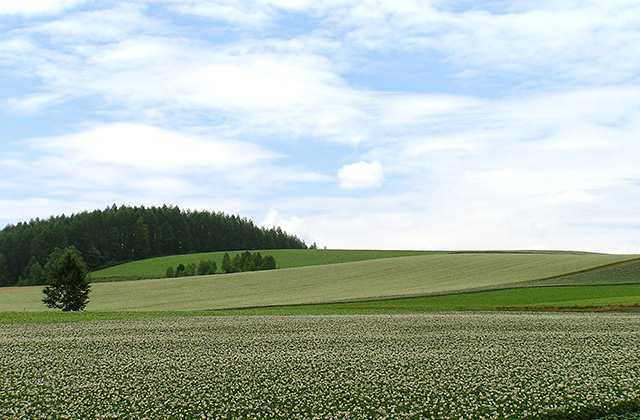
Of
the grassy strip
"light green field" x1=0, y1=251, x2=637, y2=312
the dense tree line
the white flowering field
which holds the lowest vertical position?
the white flowering field

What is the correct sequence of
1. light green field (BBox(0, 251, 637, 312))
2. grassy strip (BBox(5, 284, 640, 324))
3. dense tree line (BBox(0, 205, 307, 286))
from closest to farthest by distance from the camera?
grassy strip (BBox(5, 284, 640, 324))
light green field (BBox(0, 251, 637, 312))
dense tree line (BBox(0, 205, 307, 286))

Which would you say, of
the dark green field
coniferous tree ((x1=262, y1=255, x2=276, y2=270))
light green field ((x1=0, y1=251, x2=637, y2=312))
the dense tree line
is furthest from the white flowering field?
the dense tree line

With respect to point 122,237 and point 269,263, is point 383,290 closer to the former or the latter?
point 269,263

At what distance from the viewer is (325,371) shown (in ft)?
71.4

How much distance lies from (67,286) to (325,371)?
145 feet

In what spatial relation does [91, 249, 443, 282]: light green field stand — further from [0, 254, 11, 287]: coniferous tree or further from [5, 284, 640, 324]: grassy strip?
[5, 284, 640, 324]: grassy strip

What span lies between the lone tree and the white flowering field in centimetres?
2388

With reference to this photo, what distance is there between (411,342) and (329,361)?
661 centimetres

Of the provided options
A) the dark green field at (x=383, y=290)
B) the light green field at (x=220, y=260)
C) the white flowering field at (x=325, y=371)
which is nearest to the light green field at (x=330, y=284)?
the dark green field at (x=383, y=290)

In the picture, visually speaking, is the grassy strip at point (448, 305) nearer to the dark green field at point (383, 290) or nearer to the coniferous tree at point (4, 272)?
the dark green field at point (383, 290)

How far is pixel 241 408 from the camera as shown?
17.4 meters

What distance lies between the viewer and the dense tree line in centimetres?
14562

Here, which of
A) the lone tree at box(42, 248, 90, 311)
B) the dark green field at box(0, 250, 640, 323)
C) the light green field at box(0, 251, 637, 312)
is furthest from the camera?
the light green field at box(0, 251, 637, 312)

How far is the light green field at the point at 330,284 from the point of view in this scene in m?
61.8
